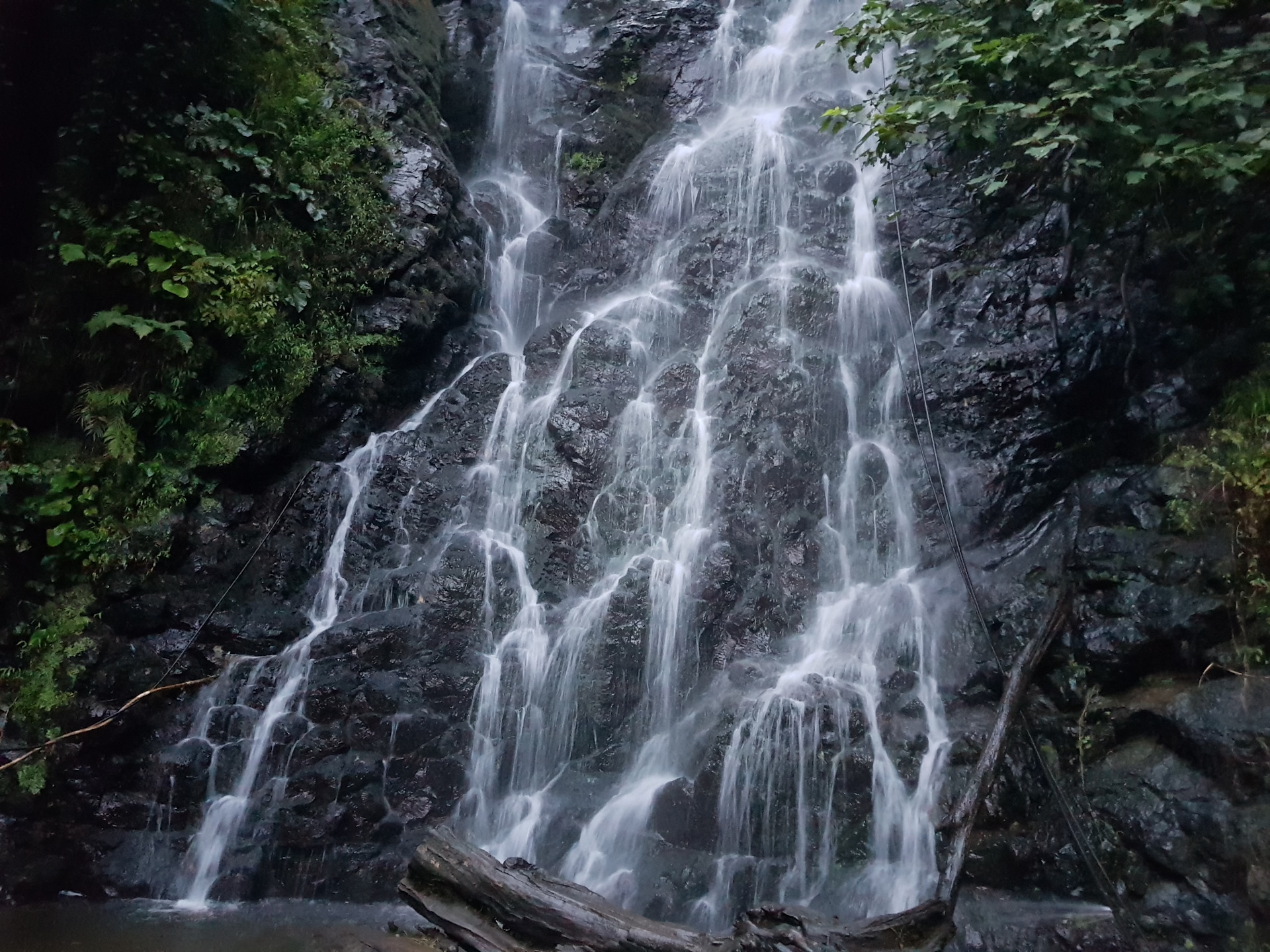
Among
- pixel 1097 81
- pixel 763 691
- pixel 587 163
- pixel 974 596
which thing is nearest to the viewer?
pixel 1097 81

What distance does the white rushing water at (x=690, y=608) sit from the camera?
241 inches

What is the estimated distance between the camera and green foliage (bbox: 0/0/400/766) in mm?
7137

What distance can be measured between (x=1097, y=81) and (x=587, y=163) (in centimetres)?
950

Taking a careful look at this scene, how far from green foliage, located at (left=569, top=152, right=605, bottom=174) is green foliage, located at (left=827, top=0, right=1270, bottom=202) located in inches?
296

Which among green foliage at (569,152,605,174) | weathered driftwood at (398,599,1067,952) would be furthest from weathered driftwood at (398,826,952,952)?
green foliage at (569,152,605,174)

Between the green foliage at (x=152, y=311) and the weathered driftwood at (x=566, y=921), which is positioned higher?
the green foliage at (x=152, y=311)

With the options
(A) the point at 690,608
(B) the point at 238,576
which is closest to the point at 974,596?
(A) the point at 690,608

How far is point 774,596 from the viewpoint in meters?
7.67

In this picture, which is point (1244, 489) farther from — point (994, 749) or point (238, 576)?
point (238, 576)

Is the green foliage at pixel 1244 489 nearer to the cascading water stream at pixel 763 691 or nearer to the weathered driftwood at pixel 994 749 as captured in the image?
the weathered driftwood at pixel 994 749

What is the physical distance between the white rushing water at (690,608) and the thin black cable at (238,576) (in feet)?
1.64

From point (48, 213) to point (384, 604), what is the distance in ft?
17.0

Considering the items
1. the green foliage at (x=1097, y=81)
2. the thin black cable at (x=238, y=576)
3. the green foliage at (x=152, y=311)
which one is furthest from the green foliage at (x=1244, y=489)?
the green foliage at (x=152, y=311)

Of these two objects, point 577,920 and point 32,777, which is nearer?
point 577,920
